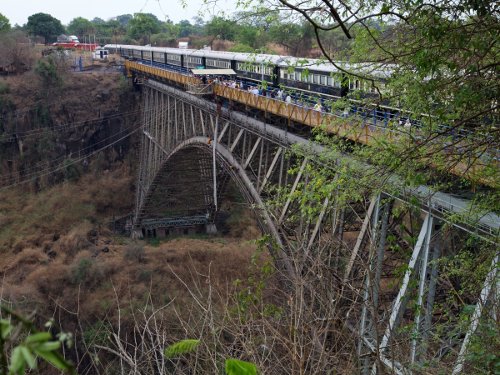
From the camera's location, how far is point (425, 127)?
683 cm

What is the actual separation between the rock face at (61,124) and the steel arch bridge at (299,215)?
4369mm

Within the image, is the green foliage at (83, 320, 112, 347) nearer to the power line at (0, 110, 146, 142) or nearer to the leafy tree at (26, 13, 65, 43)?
the power line at (0, 110, 146, 142)

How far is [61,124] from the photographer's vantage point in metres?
34.2

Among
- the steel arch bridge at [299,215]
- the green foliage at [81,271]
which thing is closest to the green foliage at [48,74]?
the steel arch bridge at [299,215]

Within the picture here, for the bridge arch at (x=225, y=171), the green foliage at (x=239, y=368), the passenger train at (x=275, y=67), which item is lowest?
the bridge arch at (x=225, y=171)

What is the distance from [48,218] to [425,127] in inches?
1032

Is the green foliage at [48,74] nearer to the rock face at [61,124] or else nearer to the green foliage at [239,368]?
the rock face at [61,124]

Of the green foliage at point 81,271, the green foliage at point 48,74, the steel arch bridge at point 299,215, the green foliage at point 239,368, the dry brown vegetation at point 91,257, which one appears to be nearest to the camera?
the green foliage at point 239,368

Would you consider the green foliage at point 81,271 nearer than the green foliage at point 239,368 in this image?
No

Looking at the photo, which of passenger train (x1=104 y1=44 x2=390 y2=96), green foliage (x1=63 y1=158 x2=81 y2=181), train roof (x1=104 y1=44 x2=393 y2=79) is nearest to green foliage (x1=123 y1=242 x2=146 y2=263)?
passenger train (x1=104 y1=44 x2=390 y2=96)

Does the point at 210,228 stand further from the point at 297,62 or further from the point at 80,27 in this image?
the point at 80,27

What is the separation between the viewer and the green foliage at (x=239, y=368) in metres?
2.41

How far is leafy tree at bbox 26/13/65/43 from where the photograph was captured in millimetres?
55062

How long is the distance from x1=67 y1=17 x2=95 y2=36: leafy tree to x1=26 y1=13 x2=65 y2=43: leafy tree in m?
11.6
